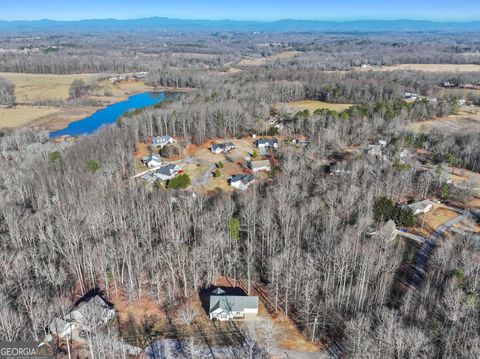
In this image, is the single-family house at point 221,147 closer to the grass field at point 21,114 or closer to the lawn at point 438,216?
the lawn at point 438,216

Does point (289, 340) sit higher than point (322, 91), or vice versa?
point (322, 91)

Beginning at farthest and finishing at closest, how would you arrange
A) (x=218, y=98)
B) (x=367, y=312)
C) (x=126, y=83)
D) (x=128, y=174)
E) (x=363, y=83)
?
(x=126, y=83)
(x=363, y=83)
(x=218, y=98)
(x=128, y=174)
(x=367, y=312)

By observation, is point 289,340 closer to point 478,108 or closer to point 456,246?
point 456,246

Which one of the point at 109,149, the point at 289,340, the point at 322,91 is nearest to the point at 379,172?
the point at 289,340

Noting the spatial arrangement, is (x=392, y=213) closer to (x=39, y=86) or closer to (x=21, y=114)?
(x=21, y=114)

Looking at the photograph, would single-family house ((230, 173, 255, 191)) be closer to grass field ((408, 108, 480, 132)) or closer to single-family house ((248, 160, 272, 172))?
single-family house ((248, 160, 272, 172))

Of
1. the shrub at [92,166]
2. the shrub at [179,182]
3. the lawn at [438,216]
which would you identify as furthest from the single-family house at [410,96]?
the shrub at [92,166]
